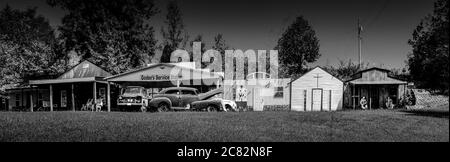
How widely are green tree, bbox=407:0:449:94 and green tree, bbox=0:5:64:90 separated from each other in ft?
99.3

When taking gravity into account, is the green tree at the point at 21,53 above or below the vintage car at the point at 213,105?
above

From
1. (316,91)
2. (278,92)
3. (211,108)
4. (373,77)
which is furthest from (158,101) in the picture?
(373,77)

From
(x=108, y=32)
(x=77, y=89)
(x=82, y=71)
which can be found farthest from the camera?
(x=108, y=32)

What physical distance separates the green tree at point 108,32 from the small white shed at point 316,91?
18244 millimetres

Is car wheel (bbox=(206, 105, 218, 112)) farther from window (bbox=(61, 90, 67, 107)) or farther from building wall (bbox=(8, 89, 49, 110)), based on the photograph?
building wall (bbox=(8, 89, 49, 110))

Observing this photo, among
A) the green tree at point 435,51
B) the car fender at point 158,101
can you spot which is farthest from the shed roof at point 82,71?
the green tree at point 435,51

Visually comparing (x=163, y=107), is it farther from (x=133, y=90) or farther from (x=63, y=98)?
Result: (x=63, y=98)

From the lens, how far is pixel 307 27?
339 inches

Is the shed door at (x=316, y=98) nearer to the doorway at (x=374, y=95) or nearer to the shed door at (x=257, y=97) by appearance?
the shed door at (x=257, y=97)

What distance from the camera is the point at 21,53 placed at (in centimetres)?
3031

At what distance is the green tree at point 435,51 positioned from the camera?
11.4 ft

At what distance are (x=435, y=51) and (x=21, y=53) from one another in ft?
113
